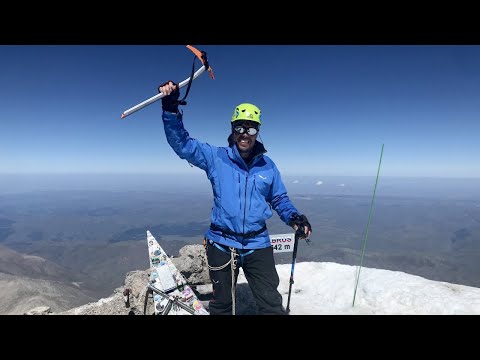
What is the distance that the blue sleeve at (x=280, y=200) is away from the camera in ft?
18.9

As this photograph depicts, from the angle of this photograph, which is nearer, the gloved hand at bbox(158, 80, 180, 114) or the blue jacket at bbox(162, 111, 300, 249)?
the gloved hand at bbox(158, 80, 180, 114)

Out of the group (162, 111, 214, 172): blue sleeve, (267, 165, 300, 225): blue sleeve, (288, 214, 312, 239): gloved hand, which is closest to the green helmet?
(162, 111, 214, 172): blue sleeve

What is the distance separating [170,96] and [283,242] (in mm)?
5181

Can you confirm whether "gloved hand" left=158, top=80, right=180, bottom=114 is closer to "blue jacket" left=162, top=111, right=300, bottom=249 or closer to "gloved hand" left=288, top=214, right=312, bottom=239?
"blue jacket" left=162, top=111, right=300, bottom=249

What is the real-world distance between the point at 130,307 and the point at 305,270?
266 inches

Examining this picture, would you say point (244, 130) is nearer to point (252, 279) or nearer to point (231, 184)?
point (231, 184)

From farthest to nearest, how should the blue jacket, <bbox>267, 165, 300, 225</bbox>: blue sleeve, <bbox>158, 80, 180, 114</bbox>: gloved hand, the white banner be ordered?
the white banner
<bbox>267, 165, 300, 225</bbox>: blue sleeve
the blue jacket
<bbox>158, 80, 180, 114</bbox>: gloved hand

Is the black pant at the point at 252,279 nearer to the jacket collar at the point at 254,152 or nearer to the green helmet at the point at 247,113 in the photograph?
the jacket collar at the point at 254,152

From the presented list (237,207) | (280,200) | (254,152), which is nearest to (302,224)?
(280,200)

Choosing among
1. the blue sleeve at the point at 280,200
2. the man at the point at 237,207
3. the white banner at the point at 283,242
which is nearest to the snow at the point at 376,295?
the white banner at the point at 283,242

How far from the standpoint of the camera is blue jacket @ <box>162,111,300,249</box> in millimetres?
5180
